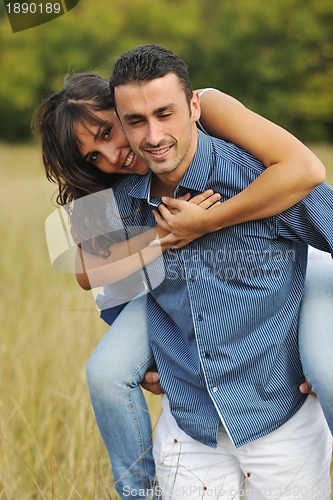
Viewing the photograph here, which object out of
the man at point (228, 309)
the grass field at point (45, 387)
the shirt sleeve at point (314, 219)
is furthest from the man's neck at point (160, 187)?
the grass field at point (45, 387)

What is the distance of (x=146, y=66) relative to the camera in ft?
7.84

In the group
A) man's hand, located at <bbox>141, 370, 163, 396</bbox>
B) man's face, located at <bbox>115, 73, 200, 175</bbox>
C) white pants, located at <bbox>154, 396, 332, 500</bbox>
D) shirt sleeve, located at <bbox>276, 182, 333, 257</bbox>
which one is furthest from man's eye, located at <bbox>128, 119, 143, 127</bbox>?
white pants, located at <bbox>154, 396, 332, 500</bbox>

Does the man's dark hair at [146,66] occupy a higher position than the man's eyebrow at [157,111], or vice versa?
the man's dark hair at [146,66]

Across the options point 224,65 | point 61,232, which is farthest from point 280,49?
point 61,232

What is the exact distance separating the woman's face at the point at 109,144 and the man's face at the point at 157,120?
0.56 ft

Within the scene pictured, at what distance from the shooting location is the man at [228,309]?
2.45m

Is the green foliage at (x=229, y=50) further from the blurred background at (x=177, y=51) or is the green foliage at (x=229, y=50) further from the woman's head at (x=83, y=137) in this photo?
the woman's head at (x=83, y=137)

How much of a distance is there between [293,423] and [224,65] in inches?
1441

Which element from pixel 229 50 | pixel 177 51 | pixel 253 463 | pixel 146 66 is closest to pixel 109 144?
pixel 146 66

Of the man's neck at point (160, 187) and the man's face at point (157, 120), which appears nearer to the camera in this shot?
the man's face at point (157, 120)

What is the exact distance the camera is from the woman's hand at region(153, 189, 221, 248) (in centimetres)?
251

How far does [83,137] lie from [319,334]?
3.40 ft

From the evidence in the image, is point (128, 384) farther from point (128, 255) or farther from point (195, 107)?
point (195, 107)

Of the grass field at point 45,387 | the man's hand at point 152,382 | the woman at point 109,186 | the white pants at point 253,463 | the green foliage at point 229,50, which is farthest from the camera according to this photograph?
the green foliage at point 229,50
